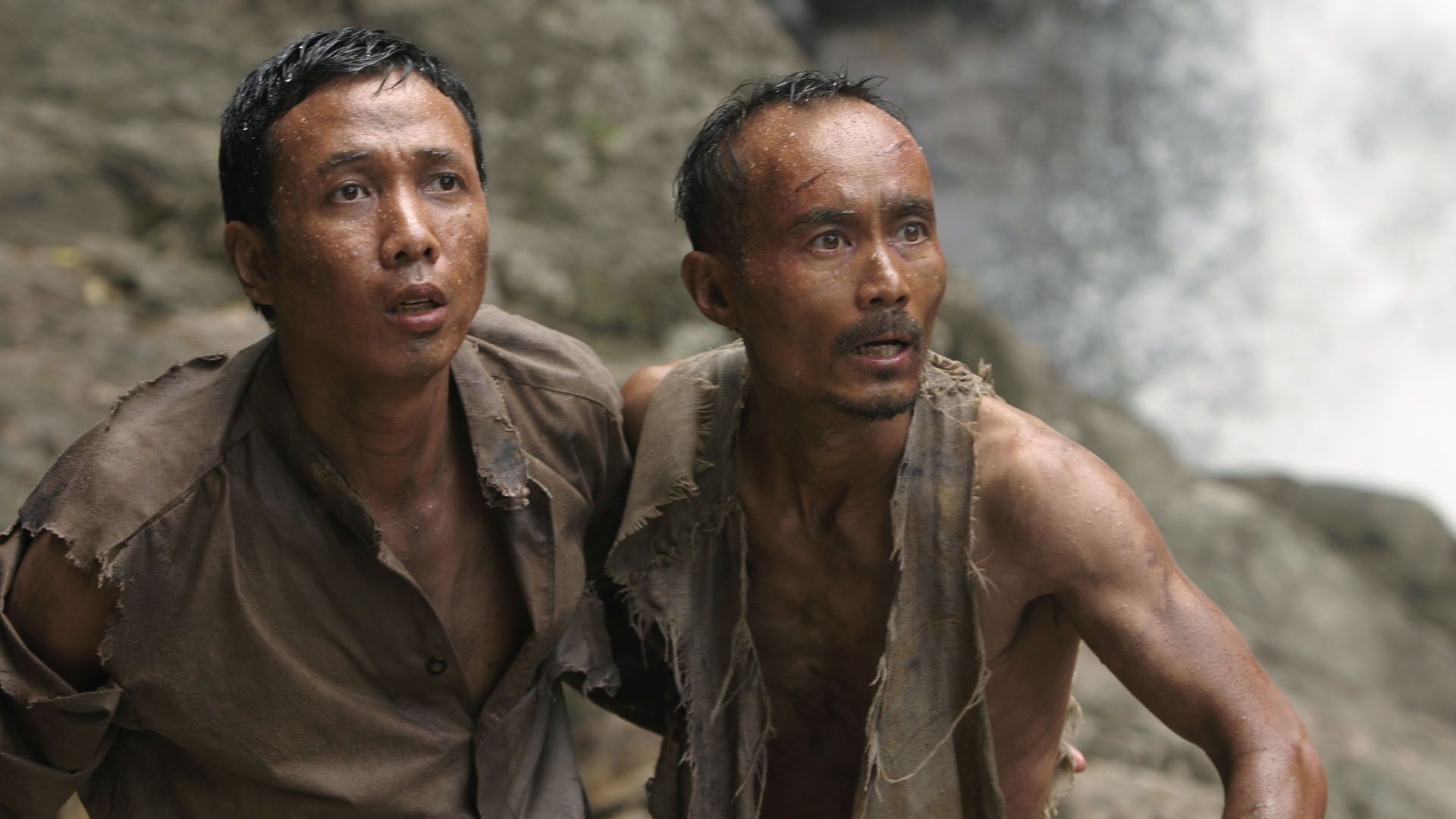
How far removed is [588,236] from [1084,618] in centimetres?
473

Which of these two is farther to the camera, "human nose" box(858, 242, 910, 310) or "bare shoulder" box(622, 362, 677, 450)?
"bare shoulder" box(622, 362, 677, 450)

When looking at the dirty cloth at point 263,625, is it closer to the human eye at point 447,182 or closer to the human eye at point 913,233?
the human eye at point 447,182

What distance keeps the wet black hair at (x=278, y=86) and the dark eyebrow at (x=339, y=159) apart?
11 cm

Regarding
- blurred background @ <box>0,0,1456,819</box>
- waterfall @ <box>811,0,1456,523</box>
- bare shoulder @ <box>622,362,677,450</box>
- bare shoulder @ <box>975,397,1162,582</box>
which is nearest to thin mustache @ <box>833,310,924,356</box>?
bare shoulder @ <box>975,397,1162,582</box>

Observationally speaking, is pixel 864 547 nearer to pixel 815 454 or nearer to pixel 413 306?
pixel 815 454

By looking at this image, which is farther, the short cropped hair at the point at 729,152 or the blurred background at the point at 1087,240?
the blurred background at the point at 1087,240

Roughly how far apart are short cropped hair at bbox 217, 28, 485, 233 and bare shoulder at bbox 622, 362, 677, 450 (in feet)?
2.57

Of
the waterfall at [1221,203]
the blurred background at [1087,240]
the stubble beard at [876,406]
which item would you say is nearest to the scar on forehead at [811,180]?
the stubble beard at [876,406]

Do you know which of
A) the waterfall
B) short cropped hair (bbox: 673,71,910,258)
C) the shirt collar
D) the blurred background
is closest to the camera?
the shirt collar

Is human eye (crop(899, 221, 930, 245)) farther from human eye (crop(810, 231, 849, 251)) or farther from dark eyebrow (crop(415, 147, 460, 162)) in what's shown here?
dark eyebrow (crop(415, 147, 460, 162))

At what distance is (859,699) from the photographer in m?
2.91

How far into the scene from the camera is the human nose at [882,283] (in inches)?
101

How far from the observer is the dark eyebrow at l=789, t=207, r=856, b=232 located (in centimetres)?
261

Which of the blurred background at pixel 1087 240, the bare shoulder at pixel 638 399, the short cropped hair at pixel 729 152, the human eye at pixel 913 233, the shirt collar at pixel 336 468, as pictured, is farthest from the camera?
the blurred background at pixel 1087 240
